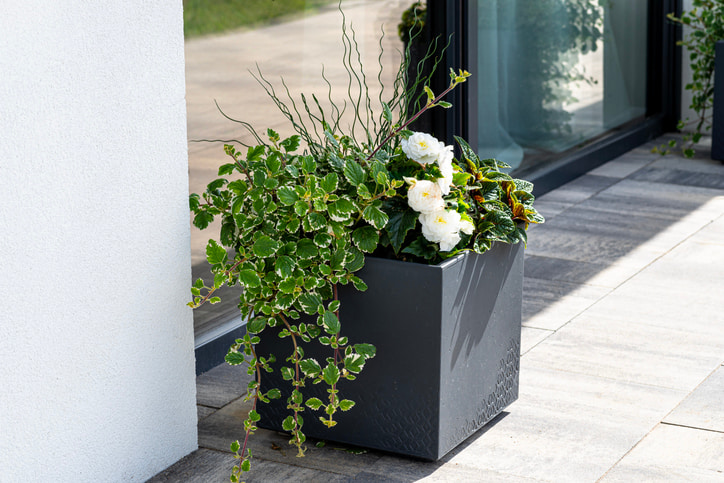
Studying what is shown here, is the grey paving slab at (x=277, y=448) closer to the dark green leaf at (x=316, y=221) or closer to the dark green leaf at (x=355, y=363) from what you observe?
the dark green leaf at (x=355, y=363)

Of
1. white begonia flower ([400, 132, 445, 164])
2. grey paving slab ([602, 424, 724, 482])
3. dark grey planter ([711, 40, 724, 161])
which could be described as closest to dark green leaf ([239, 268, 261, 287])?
white begonia flower ([400, 132, 445, 164])

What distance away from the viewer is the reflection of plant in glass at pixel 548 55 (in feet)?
16.7

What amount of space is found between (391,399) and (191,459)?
1.83ft

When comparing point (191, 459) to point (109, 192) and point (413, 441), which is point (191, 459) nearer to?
point (413, 441)

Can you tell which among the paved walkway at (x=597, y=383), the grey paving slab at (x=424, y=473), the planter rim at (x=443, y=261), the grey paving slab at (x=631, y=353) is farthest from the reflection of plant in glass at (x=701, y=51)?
the grey paving slab at (x=424, y=473)

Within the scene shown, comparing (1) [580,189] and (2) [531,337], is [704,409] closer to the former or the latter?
(2) [531,337]

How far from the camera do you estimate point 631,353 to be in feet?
10.6

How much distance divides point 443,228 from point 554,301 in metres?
1.48

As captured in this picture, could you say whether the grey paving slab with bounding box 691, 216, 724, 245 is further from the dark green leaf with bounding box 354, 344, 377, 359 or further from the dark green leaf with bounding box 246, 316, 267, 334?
the dark green leaf with bounding box 246, 316, 267, 334

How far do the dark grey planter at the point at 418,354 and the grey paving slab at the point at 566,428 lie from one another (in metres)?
0.10

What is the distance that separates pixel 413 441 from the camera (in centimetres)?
250

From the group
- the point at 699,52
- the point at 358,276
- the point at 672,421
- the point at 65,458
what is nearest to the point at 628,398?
the point at 672,421

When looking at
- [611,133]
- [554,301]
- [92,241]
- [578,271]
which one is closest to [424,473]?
[92,241]

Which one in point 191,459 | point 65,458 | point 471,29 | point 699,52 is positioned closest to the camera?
point 65,458
